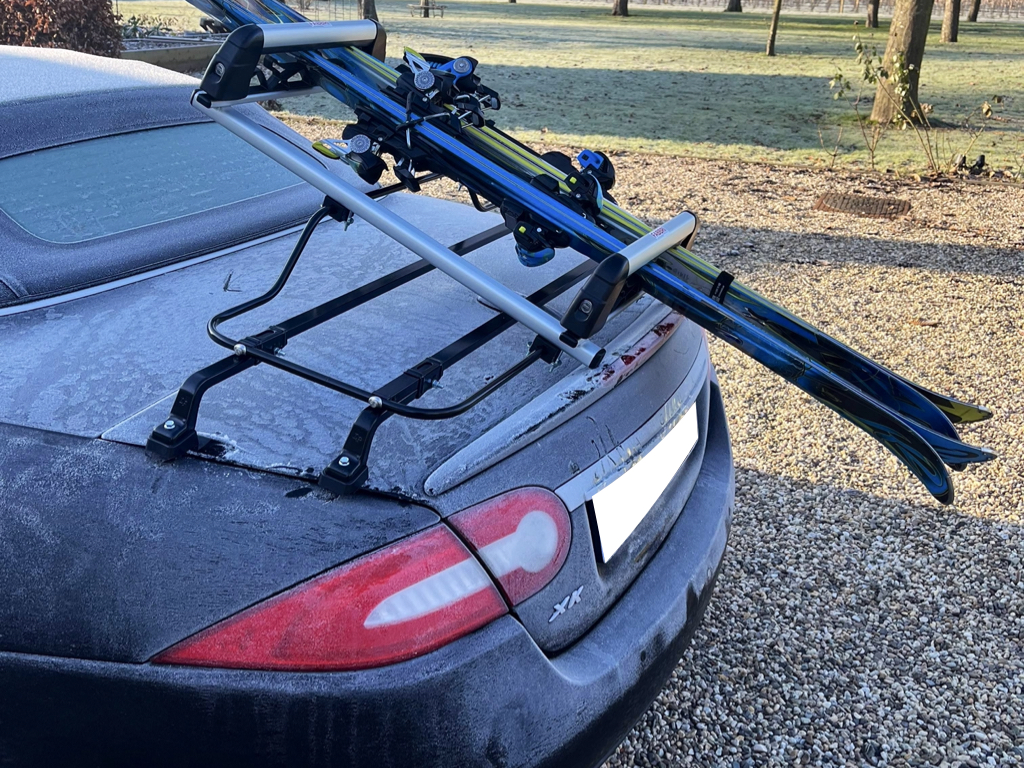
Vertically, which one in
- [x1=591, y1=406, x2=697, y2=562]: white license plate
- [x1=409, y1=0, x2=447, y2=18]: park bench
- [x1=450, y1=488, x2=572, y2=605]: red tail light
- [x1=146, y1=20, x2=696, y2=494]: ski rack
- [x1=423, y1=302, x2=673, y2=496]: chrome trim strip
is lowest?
[x1=409, y1=0, x2=447, y2=18]: park bench

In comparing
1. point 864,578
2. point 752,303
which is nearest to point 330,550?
point 752,303

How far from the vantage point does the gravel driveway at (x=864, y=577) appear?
241cm

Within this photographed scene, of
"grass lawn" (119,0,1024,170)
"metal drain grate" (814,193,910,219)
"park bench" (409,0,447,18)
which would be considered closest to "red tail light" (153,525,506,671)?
"metal drain grate" (814,193,910,219)

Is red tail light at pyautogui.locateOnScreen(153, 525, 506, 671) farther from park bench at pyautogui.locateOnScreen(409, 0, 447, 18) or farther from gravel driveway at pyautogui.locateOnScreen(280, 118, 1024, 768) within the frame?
park bench at pyautogui.locateOnScreen(409, 0, 447, 18)

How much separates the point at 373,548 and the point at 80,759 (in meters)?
0.62

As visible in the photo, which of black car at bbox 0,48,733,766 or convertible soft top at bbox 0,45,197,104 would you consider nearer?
black car at bbox 0,48,733,766

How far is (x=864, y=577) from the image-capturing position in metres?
3.04

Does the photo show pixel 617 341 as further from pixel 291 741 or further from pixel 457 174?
pixel 291 741

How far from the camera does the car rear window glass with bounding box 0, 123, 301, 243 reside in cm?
219

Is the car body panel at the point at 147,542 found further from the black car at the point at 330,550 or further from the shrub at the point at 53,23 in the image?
the shrub at the point at 53,23

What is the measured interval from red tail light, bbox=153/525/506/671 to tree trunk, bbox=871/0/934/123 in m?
11.0

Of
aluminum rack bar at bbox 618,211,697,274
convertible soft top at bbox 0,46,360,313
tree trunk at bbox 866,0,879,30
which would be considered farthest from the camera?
tree trunk at bbox 866,0,879,30

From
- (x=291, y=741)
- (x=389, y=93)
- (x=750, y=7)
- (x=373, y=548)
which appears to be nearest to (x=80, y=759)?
(x=291, y=741)

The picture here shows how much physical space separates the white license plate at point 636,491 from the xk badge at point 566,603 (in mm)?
103
